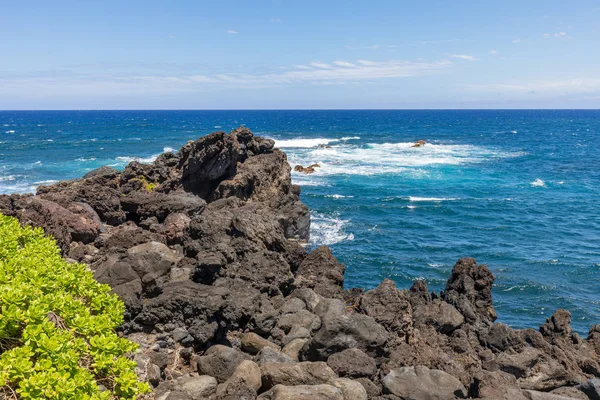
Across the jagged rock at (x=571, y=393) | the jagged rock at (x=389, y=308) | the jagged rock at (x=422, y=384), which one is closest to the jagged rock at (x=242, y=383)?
the jagged rock at (x=422, y=384)

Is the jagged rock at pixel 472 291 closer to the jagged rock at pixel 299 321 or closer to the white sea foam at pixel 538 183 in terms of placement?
the jagged rock at pixel 299 321

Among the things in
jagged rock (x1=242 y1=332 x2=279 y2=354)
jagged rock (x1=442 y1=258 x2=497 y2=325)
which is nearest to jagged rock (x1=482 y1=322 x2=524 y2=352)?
jagged rock (x1=442 y1=258 x2=497 y2=325)

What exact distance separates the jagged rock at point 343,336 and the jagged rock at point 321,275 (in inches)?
170

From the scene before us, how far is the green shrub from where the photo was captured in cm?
668

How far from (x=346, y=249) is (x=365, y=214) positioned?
436 inches

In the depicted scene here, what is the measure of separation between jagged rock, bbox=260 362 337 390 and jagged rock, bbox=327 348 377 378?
99 cm

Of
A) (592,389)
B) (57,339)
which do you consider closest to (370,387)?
(592,389)

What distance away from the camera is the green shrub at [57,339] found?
6.68m

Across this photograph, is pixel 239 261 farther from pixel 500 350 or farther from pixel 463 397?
pixel 500 350

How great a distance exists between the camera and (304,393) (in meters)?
9.99

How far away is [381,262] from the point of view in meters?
32.1

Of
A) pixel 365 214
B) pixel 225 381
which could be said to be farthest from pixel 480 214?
pixel 225 381

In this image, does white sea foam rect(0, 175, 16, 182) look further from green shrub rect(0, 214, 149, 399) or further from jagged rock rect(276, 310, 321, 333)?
green shrub rect(0, 214, 149, 399)

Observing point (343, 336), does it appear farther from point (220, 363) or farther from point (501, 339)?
point (501, 339)
